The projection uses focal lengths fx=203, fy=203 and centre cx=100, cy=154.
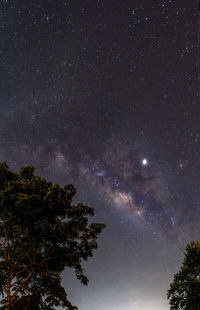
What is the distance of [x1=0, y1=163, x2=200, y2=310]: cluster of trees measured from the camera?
11672 millimetres

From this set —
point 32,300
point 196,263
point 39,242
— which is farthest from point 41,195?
point 196,263

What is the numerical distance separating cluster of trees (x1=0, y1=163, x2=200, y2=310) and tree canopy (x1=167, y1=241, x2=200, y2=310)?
43.6ft

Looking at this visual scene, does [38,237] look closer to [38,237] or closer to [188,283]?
[38,237]

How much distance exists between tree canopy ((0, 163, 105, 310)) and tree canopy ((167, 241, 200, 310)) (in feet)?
43.5

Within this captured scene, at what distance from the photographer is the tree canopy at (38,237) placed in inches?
460

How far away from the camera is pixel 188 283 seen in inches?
824

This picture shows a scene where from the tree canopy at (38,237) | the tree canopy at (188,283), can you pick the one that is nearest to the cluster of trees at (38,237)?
the tree canopy at (38,237)

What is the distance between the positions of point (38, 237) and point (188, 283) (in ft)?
56.7

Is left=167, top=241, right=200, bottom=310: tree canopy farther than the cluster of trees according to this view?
Yes

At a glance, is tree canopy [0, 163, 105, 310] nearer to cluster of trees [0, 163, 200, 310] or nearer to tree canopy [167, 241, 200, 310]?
cluster of trees [0, 163, 200, 310]

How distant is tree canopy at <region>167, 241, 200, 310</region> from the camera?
67.3 feet

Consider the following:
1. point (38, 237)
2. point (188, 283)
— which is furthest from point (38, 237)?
point (188, 283)

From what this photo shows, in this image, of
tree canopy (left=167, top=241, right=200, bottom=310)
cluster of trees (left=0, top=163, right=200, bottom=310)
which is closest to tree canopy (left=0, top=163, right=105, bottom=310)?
cluster of trees (left=0, top=163, right=200, bottom=310)

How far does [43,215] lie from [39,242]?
2.12 m
